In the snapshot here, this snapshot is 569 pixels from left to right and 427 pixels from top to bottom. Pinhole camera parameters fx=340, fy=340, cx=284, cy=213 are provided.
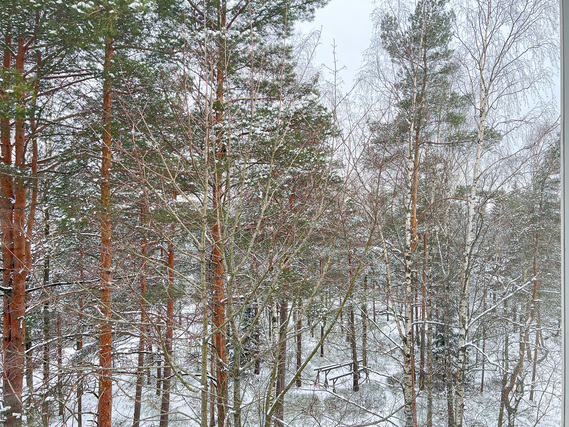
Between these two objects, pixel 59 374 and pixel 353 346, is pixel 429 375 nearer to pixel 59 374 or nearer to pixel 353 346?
pixel 353 346

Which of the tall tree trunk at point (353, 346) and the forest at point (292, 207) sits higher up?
the forest at point (292, 207)

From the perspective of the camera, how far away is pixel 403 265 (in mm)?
1936

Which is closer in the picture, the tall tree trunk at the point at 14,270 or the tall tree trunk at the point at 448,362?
the tall tree trunk at the point at 14,270

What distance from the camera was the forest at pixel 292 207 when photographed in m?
1.47

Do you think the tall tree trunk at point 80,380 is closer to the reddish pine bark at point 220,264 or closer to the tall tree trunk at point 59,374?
the tall tree trunk at point 59,374

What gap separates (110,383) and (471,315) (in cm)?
182

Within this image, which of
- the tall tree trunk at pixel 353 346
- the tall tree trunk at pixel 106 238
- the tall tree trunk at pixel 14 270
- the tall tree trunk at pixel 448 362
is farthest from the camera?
the tall tree trunk at pixel 353 346

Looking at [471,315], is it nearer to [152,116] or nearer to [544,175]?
[544,175]

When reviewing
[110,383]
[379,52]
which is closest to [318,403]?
[110,383]

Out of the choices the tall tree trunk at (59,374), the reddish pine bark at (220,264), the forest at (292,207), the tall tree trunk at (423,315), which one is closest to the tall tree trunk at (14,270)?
the forest at (292,207)

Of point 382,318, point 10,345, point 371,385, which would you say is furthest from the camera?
point 382,318

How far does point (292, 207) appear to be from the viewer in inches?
61.0

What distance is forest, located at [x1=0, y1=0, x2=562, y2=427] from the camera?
4.82ft

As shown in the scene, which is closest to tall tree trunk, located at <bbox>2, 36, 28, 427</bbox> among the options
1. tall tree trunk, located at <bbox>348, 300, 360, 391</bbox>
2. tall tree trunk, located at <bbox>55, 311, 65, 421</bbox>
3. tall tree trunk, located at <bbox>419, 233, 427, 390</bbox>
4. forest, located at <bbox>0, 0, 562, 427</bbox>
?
forest, located at <bbox>0, 0, 562, 427</bbox>
